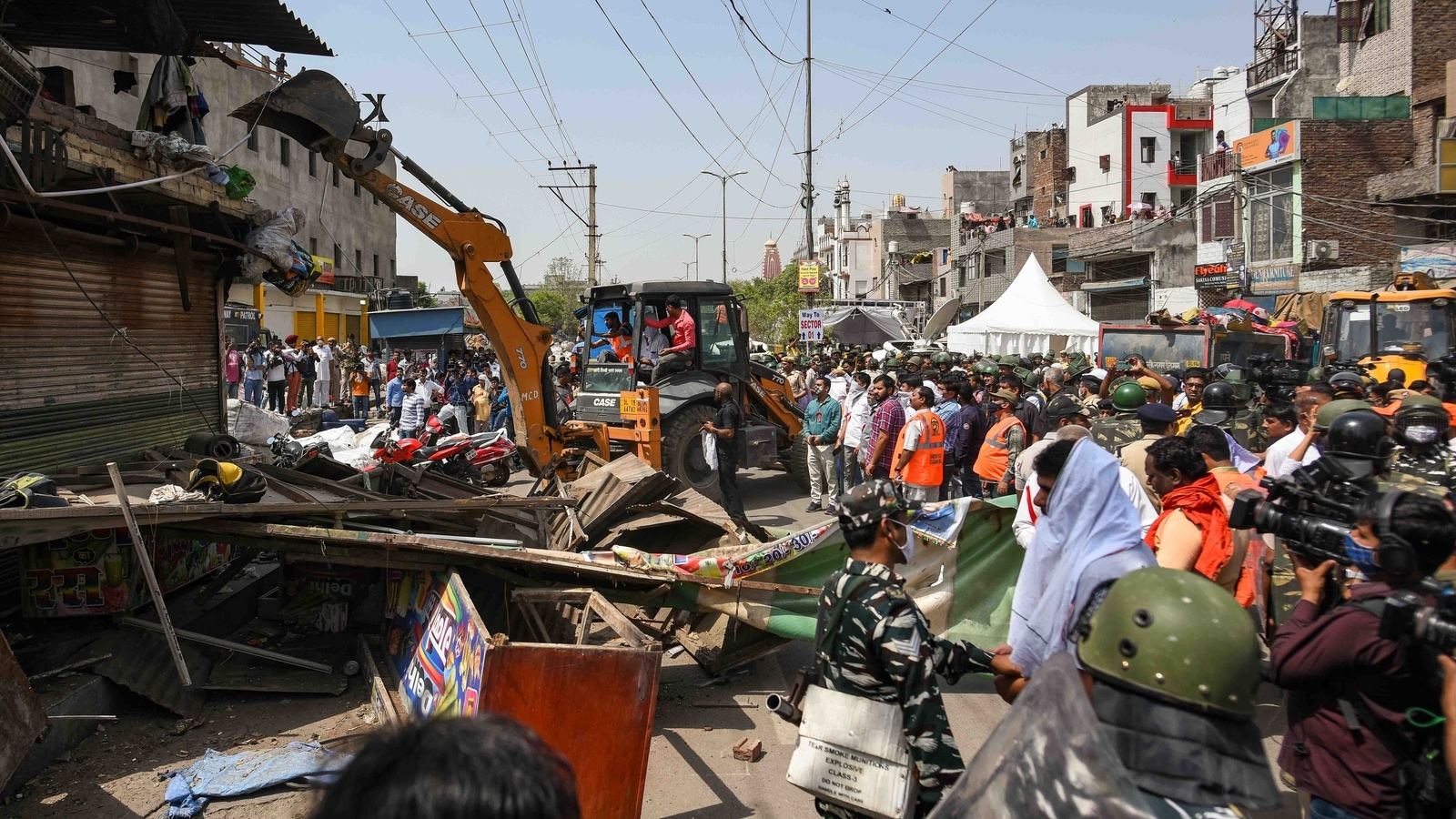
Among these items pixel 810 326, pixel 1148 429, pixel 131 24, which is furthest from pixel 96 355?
pixel 810 326

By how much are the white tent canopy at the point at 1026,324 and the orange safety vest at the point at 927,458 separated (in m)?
14.3

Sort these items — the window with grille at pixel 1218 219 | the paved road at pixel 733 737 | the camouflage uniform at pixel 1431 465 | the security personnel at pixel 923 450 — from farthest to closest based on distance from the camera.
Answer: the window with grille at pixel 1218 219 → the security personnel at pixel 923 450 → the camouflage uniform at pixel 1431 465 → the paved road at pixel 733 737

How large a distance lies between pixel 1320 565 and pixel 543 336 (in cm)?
847

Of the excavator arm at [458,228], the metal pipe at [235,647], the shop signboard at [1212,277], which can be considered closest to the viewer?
the metal pipe at [235,647]

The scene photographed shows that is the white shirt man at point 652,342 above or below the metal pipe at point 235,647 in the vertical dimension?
above

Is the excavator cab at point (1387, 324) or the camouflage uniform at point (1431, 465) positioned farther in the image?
the excavator cab at point (1387, 324)

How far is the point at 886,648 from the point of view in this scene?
287cm

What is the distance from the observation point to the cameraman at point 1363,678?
2.50 metres

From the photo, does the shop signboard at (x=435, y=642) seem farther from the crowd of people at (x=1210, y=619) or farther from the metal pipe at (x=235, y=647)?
the crowd of people at (x=1210, y=619)

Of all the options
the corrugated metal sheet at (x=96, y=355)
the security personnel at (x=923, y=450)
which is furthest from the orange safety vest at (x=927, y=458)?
the corrugated metal sheet at (x=96, y=355)

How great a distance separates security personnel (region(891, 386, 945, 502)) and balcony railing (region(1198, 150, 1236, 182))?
→ 28.3m

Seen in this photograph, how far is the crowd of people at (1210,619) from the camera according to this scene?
6.49 ft

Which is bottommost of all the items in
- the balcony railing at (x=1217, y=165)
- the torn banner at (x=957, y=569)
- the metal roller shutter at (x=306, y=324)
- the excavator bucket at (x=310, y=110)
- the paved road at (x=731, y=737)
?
the paved road at (x=731, y=737)

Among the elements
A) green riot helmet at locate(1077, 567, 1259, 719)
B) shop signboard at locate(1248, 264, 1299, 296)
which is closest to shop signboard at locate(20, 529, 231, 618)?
green riot helmet at locate(1077, 567, 1259, 719)
